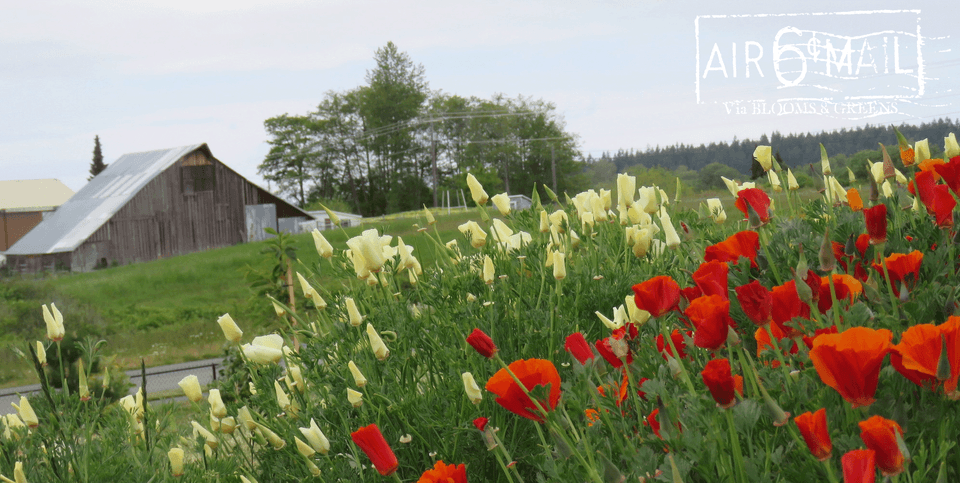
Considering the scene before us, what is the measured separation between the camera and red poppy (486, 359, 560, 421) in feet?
3.97

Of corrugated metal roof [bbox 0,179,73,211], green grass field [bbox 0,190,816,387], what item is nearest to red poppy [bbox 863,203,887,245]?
green grass field [bbox 0,190,816,387]

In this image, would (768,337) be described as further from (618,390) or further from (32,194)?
(32,194)

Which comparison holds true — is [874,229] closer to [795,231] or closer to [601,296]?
[795,231]

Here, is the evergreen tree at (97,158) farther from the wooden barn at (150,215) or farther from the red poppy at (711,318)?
the red poppy at (711,318)

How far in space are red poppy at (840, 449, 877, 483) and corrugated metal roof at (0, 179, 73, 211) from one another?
6196cm

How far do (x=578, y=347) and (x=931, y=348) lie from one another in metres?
0.69

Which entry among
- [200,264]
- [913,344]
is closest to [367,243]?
[913,344]

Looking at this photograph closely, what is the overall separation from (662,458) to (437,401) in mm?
1012

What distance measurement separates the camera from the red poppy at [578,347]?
1459 millimetres

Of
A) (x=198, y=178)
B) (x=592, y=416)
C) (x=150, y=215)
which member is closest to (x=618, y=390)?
(x=592, y=416)

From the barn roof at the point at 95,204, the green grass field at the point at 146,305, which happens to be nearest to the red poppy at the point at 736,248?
the green grass field at the point at 146,305

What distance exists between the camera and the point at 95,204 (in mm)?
34062

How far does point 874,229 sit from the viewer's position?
1530 millimetres

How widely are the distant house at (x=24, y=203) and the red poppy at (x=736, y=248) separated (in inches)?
2240
